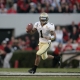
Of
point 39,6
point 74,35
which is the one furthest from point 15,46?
point 74,35

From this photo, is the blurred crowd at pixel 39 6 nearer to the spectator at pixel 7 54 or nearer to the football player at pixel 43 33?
the spectator at pixel 7 54

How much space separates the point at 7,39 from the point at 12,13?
49.1 inches

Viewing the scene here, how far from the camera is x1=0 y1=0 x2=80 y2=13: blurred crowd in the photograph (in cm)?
1755

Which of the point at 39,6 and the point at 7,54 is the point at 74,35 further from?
the point at 7,54

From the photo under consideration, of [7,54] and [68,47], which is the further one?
[68,47]

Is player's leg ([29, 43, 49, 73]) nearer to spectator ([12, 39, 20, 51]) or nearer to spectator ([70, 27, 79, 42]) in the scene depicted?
spectator ([12, 39, 20, 51])

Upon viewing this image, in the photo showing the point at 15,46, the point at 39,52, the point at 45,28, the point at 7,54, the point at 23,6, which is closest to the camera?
the point at 39,52

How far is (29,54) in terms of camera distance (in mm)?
15383

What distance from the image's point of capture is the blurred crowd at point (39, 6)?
57.6 feet

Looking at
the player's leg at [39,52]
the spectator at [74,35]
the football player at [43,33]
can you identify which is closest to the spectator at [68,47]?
the spectator at [74,35]

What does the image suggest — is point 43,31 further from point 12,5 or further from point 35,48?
point 12,5

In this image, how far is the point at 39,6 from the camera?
1766 centimetres

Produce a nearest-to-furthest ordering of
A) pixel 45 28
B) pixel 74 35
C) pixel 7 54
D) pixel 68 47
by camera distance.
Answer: pixel 45 28 < pixel 7 54 < pixel 68 47 < pixel 74 35

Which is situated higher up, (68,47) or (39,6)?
(39,6)
